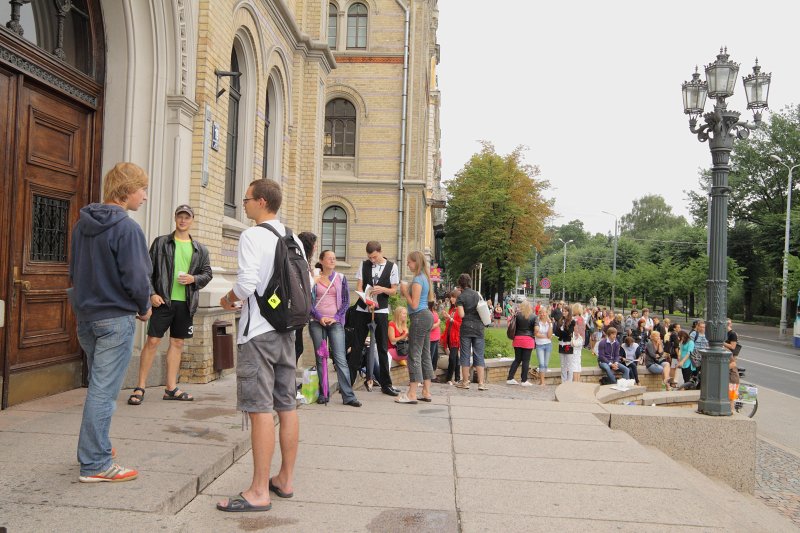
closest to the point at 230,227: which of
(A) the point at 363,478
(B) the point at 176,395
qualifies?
(B) the point at 176,395

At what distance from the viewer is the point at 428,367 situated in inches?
339

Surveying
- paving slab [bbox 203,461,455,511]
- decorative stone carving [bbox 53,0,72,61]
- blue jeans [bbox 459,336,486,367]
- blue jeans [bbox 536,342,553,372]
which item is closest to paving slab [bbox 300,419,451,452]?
paving slab [bbox 203,461,455,511]

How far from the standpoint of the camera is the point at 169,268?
22.3 feet

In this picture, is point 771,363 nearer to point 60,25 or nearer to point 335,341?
point 335,341

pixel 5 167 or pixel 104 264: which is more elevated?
pixel 5 167

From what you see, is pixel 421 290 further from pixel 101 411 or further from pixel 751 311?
pixel 751 311

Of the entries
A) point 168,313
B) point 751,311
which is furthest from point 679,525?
point 751,311

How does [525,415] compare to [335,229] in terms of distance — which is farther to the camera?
[335,229]

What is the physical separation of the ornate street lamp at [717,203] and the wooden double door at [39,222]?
7526 mm

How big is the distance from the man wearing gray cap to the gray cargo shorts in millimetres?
2824

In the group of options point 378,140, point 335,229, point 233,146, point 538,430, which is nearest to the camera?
point 538,430

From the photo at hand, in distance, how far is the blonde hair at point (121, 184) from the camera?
14.0 feet

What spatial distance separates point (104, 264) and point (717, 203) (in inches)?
322

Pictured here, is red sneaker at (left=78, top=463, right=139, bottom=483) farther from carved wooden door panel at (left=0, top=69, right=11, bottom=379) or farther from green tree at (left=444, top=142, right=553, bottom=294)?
green tree at (left=444, top=142, right=553, bottom=294)
